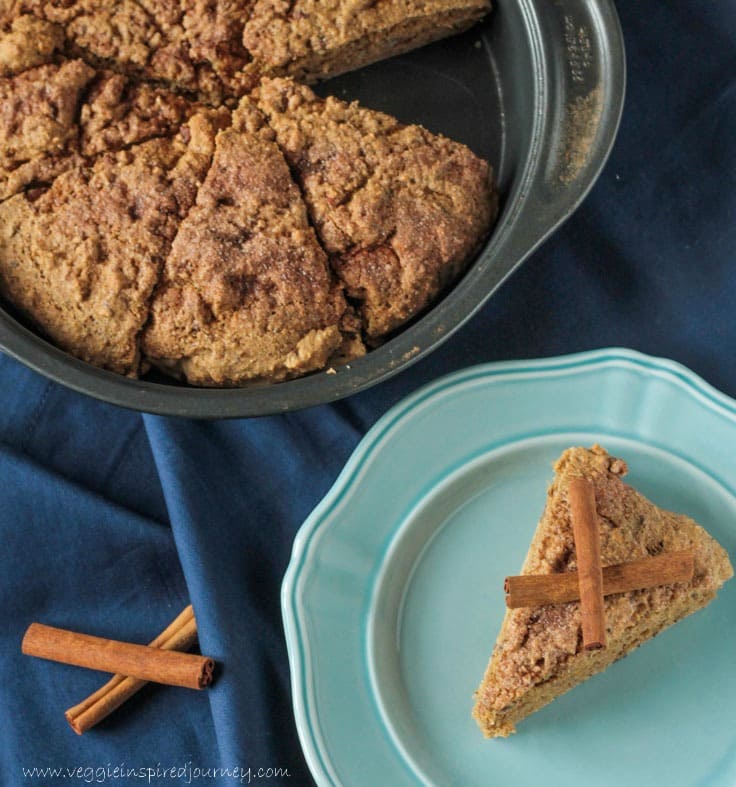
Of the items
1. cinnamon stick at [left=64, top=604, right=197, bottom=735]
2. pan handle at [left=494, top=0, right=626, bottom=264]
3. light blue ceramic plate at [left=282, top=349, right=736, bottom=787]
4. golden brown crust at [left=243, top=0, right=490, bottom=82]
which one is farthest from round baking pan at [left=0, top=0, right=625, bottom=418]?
cinnamon stick at [left=64, top=604, right=197, bottom=735]

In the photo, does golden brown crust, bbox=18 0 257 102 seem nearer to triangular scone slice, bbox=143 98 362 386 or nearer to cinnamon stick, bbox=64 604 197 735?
triangular scone slice, bbox=143 98 362 386

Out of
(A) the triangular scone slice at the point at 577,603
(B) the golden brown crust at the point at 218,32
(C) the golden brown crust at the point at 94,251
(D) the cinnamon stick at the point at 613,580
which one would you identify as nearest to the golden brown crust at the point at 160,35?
(B) the golden brown crust at the point at 218,32

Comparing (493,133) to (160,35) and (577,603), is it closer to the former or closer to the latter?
(160,35)

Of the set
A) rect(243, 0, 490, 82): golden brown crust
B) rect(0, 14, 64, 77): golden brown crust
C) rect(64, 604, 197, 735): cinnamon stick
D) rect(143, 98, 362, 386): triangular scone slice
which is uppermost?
rect(0, 14, 64, 77): golden brown crust

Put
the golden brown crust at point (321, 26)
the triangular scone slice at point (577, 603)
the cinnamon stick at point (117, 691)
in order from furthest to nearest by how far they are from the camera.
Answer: the cinnamon stick at point (117, 691) → the golden brown crust at point (321, 26) → the triangular scone slice at point (577, 603)

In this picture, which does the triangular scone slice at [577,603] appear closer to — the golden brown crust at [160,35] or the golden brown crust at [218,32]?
the golden brown crust at [218,32]

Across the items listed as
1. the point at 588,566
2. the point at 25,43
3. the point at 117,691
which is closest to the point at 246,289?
the point at 25,43
